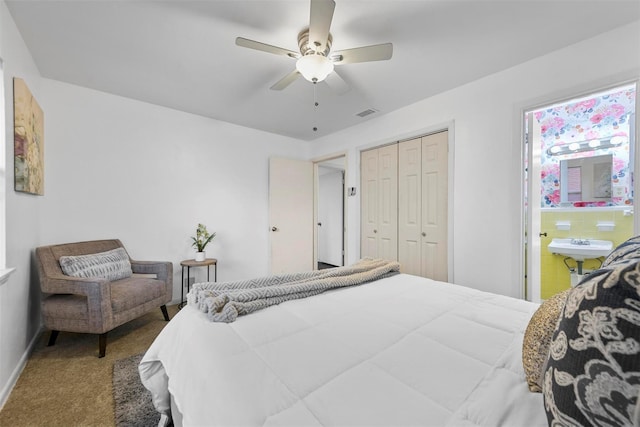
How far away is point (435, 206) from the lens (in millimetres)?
2873

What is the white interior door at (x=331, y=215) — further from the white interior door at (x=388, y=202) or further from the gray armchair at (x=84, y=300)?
the gray armchair at (x=84, y=300)

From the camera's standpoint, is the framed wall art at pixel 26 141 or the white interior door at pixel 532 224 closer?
the framed wall art at pixel 26 141

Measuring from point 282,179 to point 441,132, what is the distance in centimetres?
238

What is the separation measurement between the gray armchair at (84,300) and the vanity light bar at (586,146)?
4.94 m

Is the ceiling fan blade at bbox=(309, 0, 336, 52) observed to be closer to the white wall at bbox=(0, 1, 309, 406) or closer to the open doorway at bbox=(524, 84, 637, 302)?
the white wall at bbox=(0, 1, 309, 406)

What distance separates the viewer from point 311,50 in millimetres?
1787

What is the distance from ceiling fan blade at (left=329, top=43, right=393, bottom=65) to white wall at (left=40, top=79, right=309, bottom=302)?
240 centimetres

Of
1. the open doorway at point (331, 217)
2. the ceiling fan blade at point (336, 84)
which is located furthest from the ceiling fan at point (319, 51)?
the open doorway at point (331, 217)

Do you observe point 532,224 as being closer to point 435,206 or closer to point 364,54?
point 435,206

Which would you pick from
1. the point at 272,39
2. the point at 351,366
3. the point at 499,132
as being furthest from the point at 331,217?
the point at 351,366

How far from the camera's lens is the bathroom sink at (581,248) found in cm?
278

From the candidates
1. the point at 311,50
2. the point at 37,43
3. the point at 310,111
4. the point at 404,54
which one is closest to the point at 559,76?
the point at 404,54

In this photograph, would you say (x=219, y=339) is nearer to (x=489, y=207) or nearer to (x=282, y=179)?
(x=489, y=207)

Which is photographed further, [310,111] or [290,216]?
[290,216]
